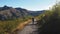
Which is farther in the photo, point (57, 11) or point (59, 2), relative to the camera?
point (59, 2)

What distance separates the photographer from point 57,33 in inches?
410

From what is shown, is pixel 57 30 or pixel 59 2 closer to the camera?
pixel 57 30

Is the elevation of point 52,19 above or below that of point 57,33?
above

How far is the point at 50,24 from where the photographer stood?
11016mm

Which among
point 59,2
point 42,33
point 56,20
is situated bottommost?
point 42,33

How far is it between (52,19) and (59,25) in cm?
83

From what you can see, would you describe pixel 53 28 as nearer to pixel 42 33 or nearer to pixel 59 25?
pixel 59 25

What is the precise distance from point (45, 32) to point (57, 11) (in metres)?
1.51

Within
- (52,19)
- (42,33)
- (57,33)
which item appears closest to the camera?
(57,33)

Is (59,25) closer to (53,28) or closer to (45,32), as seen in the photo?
(53,28)

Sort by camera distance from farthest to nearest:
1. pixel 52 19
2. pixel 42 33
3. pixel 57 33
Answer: pixel 42 33, pixel 52 19, pixel 57 33

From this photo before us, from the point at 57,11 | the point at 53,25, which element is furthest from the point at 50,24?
the point at 57,11

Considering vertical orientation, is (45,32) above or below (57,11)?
below

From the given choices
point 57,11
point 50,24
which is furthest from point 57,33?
point 57,11
